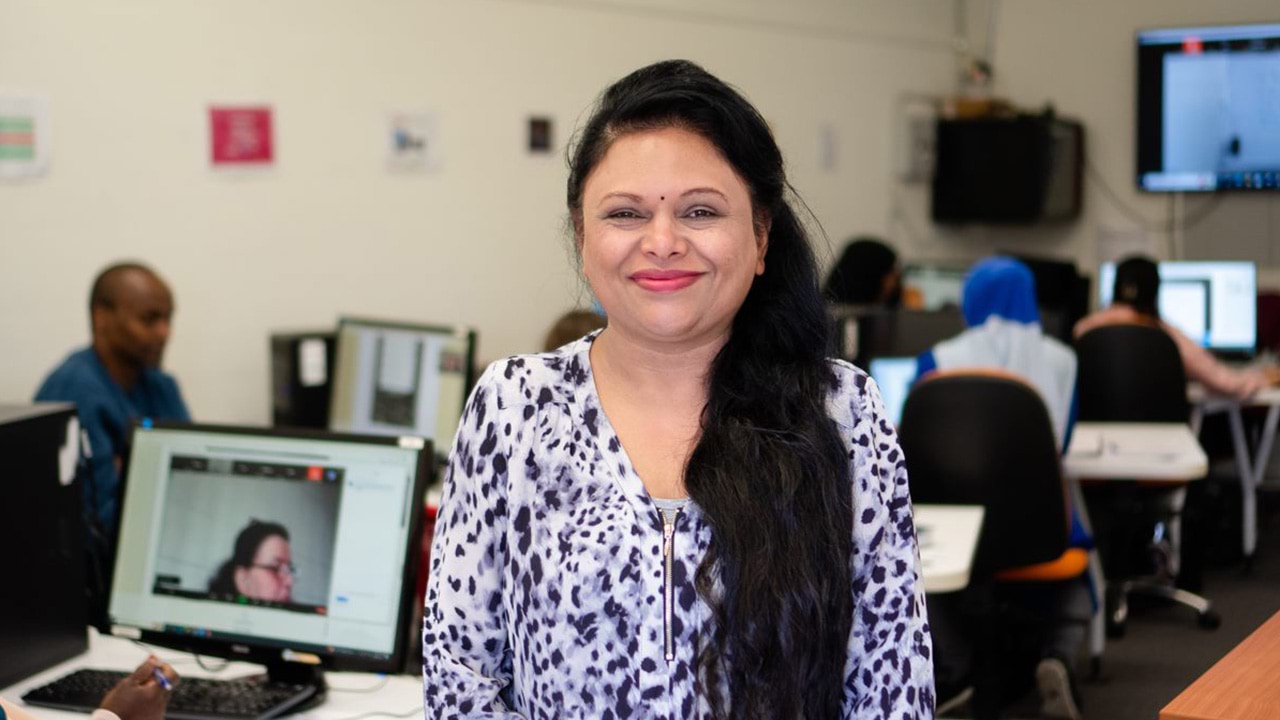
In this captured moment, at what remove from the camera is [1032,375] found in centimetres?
421

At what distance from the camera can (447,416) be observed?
4.22m

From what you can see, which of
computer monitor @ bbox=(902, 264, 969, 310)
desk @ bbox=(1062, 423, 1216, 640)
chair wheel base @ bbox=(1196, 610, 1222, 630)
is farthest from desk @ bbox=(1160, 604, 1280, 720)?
computer monitor @ bbox=(902, 264, 969, 310)

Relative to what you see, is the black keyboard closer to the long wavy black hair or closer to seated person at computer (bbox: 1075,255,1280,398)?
the long wavy black hair

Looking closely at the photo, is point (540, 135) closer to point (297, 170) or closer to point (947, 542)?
point (297, 170)

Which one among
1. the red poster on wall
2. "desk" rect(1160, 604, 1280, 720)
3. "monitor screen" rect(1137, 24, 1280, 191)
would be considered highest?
"monitor screen" rect(1137, 24, 1280, 191)

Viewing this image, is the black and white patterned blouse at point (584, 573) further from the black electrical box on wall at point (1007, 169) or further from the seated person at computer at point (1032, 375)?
the black electrical box on wall at point (1007, 169)

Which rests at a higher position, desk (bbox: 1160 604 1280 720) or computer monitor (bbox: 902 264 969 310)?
computer monitor (bbox: 902 264 969 310)

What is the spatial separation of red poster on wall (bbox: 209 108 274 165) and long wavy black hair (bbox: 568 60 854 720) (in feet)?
10.9

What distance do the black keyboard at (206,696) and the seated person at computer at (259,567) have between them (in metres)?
0.14

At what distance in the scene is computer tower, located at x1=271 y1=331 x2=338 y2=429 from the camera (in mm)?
4605

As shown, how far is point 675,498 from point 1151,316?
189 inches

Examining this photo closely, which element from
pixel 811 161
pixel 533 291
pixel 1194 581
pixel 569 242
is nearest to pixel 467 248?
pixel 533 291

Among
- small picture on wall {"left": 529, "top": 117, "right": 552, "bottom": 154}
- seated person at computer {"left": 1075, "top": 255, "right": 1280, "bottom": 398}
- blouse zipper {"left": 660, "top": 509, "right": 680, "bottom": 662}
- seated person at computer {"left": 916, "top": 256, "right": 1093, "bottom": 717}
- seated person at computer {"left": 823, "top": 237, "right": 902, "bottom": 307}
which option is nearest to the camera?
blouse zipper {"left": 660, "top": 509, "right": 680, "bottom": 662}

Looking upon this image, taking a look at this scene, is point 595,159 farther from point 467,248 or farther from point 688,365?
point 467,248
